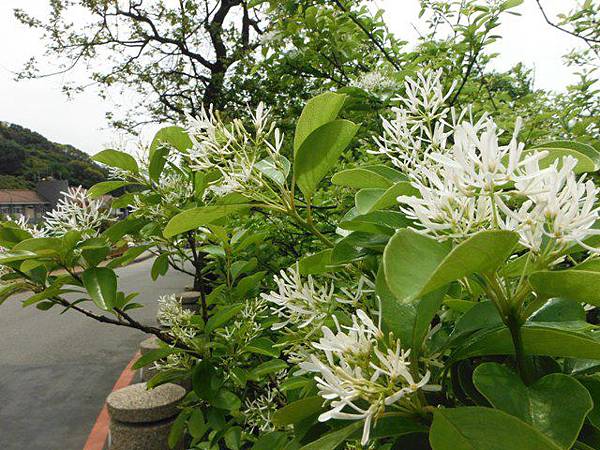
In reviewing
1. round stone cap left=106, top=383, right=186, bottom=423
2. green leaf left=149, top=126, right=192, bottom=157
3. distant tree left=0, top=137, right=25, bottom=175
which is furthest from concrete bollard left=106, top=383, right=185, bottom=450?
distant tree left=0, top=137, right=25, bottom=175

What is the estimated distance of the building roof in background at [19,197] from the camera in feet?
142

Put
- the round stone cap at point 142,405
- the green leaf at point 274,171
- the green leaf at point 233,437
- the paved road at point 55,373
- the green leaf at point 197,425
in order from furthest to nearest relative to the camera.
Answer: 1. the paved road at point 55,373
2. the round stone cap at point 142,405
3. the green leaf at point 197,425
4. the green leaf at point 233,437
5. the green leaf at point 274,171

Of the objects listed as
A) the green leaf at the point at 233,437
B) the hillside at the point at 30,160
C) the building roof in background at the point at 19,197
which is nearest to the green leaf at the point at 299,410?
the green leaf at the point at 233,437

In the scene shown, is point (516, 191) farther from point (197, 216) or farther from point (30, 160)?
point (30, 160)

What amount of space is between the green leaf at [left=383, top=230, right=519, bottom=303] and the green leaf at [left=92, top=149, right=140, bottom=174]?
1024 mm

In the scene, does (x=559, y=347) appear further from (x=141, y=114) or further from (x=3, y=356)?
(x=141, y=114)

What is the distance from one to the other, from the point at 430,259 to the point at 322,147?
1.10ft

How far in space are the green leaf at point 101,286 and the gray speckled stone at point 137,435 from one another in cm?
233

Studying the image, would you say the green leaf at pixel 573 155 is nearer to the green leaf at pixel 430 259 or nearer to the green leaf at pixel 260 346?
the green leaf at pixel 430 259

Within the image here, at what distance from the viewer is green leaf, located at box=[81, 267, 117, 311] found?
1228mm

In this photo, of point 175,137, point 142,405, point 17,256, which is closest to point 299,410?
point 175,137

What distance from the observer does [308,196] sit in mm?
763

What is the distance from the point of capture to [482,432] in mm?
454

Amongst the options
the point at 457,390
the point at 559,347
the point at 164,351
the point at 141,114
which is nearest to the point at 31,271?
the point at 164,351
